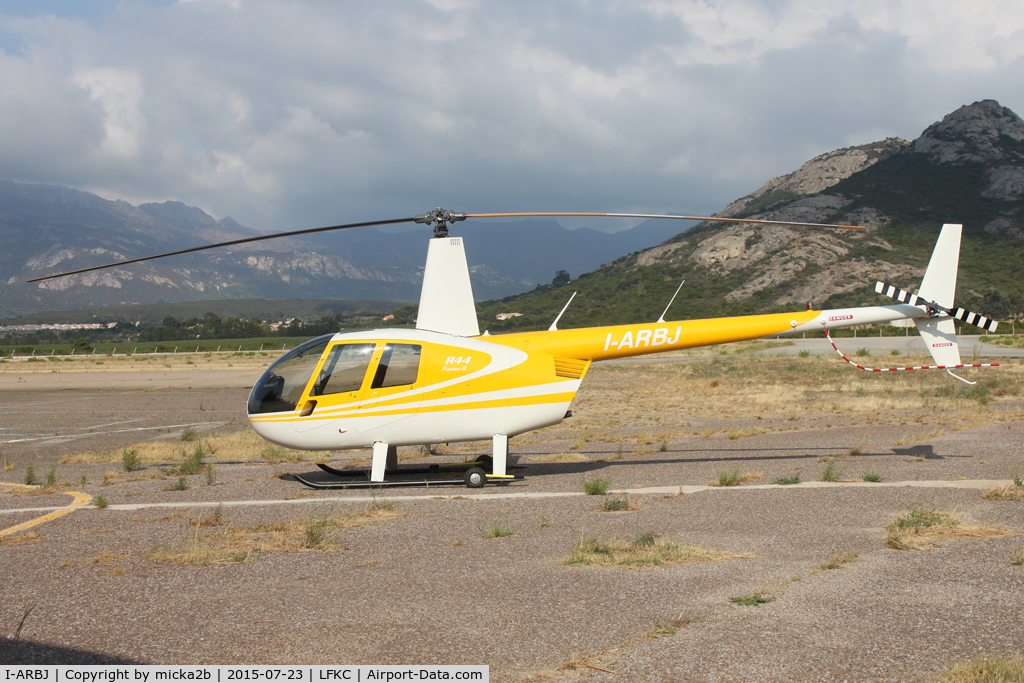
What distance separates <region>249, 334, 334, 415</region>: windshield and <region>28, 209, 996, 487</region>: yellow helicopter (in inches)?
0.7

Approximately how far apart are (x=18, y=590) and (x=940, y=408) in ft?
68.4

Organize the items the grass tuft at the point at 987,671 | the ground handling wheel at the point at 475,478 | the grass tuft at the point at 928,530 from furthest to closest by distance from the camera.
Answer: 1. the ground handling wheel at the point at 475,478
2. the grass tuft at the point at 928,530
3. the grass tuft at the point at 987,671

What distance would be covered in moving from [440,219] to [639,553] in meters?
7.08

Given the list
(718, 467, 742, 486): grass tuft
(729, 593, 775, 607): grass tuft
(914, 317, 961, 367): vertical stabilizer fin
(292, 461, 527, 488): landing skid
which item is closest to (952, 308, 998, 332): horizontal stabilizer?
(914, 317, 961, 367): vertical stabilizer fin

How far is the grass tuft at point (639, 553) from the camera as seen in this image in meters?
6.93

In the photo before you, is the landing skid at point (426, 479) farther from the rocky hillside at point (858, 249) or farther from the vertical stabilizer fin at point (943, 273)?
the rocky hillside at point (858, 249)

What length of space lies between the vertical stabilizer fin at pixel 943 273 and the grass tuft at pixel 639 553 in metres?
8.06

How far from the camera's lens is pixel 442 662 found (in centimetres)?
476

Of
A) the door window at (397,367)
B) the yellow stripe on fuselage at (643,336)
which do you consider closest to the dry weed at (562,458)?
the yellow stripe on fuselage at (643,336)

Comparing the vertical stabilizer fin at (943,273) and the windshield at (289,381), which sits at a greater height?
the vertical stabilizer fin at (943,273)

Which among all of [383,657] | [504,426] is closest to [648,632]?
[383,657]

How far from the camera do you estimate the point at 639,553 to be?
715cm

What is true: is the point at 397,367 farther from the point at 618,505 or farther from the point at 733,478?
the point at 733,478

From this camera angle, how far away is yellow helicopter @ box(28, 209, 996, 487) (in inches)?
457
